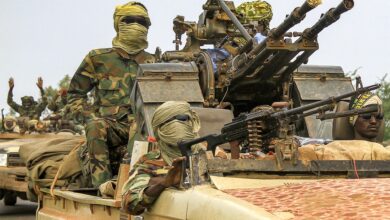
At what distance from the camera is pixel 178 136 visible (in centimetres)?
514

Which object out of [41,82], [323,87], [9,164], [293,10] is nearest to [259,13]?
[323,87]

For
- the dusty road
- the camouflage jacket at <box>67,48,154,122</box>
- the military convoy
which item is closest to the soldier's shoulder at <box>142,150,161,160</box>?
the military convoy

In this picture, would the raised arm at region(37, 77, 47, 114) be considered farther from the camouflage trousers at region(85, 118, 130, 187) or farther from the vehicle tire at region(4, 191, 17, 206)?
the camouflage trousers at region(85, 118, 130, 187)

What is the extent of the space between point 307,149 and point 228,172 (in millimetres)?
749

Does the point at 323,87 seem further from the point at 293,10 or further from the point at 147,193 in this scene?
the point at 147,193

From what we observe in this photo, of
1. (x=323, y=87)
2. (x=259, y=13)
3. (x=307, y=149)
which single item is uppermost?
(x=259, y=13)

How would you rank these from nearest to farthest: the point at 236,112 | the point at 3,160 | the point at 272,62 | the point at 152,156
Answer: the point at 152,156 < the point at 272,62 < the point at 236,112 < the point at 3,160

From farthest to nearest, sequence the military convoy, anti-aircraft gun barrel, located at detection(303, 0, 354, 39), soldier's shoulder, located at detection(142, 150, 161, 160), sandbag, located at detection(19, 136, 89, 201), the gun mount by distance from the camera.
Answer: sandbag, located at detection(19, 136, 89, 201) → the gun mount → anti-aircraft gun barrel, located at detection(303, 0, 354, 39) → soldier's shoulder, located at detection(142, 150, 161, 160) → the military convoy

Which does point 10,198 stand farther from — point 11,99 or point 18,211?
point 11,99

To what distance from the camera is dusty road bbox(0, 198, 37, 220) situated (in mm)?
14016

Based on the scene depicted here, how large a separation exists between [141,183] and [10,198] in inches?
451

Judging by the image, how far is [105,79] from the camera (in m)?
8.30

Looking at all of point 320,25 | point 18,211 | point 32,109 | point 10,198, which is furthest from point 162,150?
point 32,109

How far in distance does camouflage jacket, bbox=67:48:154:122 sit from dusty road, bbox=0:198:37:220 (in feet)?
19.4
